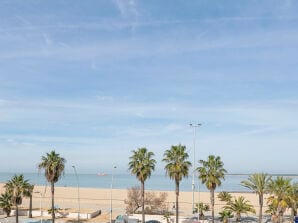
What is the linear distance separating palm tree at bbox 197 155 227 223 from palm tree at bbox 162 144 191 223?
2.72 metres

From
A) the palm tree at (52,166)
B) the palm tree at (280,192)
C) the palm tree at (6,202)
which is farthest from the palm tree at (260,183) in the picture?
the palm tree at (6,202)

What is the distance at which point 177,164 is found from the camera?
62.0 meters

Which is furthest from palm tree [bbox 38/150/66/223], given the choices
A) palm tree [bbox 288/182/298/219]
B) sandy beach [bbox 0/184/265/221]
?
palm tree [bbox 288/182/298/219]

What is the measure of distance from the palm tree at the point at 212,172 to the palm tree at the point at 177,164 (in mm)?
2715

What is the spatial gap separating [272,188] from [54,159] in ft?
106

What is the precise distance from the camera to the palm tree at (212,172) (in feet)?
207

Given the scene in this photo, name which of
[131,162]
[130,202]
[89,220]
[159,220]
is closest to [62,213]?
[89,220]

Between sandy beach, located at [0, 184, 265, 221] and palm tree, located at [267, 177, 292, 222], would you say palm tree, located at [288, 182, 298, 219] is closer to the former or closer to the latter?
palm tree, located at [267, 177, 292, 222]

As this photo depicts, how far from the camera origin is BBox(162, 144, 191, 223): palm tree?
202 feet

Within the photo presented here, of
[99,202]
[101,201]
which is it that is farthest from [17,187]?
[101,201]

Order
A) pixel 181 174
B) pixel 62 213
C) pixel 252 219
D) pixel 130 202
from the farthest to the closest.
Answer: pixel 130 202 → pixel 62 213 → pixel 252 219 → pixel 181 174

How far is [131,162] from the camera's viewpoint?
208 ft

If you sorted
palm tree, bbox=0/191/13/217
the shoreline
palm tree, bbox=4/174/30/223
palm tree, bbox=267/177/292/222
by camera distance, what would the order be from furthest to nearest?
the shoreline → palm tree, bbox=0/191/13/217 → palm tree, bbox=4/174/30/223 → palm tree, bbox=267/177/292/222

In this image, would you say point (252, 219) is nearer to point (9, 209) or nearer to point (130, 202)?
point (130, 202)
